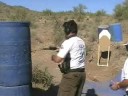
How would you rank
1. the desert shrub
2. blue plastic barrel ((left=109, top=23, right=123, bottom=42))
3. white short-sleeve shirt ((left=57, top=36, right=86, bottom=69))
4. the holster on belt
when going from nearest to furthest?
white short-sleeve shirt ((left=57, top=36, right=86, bottom=69))
the holster on belt
the desert shrub
blue plastic barrel ((left=109, top=23, right=123, bottom=42))

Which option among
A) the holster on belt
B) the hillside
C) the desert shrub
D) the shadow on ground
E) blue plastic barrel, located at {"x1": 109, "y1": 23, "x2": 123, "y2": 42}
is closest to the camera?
the holster on belt

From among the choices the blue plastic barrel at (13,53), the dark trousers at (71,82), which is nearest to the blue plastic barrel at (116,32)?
the blue plastic barrel at (13,53)

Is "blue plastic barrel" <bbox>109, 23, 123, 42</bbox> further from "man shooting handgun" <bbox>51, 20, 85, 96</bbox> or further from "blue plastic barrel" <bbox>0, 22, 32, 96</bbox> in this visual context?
"man shooting handgun" <bbox>51, 20, 85, 96</bbox>

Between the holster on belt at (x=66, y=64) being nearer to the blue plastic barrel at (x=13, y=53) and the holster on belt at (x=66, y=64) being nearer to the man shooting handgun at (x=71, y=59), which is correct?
the man shooting handgun at (x=71, y=59)

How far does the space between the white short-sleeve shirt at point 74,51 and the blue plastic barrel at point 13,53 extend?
1.00m

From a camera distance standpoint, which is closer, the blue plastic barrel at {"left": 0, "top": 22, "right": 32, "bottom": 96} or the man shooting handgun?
the man shooting handgun

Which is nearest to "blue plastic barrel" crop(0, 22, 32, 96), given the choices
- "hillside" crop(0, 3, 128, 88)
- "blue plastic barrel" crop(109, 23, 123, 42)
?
"hillside" crop(0, 3, 128, 88)

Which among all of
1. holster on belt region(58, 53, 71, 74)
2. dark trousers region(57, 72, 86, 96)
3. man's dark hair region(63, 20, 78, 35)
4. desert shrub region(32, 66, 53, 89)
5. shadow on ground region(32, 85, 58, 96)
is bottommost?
shadow on ground region(32, 85, 58, 96)

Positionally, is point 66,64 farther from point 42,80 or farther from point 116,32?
point 116,32

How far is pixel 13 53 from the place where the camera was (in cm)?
777

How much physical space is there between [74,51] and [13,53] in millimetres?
1212

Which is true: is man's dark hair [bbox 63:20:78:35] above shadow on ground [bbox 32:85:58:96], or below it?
above

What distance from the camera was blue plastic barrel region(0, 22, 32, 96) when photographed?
771 cm

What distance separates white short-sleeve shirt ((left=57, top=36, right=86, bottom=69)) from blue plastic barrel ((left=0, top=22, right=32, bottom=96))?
1004 millimetres
